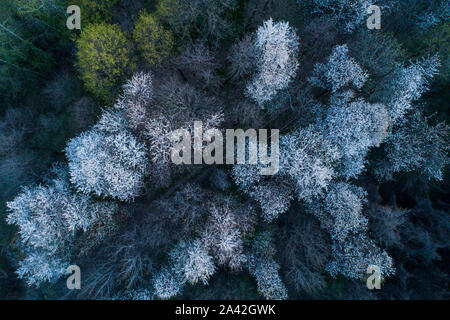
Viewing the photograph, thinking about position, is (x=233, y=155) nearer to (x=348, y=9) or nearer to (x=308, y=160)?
(x=308, y=160)

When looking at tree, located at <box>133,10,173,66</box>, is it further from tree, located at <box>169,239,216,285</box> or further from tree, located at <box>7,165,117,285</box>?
tree, located at <box>169,239,216,285</box>

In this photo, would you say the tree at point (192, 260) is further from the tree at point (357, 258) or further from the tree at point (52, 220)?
the tree at point (357, 258)

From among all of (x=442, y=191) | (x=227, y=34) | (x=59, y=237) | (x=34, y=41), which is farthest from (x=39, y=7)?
(x=442, y=191)

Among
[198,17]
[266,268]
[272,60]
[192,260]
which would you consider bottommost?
[266,268]

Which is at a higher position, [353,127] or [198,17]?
[198,17]

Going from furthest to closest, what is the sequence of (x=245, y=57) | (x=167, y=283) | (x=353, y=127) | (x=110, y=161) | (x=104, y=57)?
(x=167, y=283) < (x=104, y=57) < (x=245, y=57) < (x=353, y=127) < (x=110, y=161)

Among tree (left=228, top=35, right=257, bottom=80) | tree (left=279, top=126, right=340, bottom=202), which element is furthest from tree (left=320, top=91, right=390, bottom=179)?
tree (left=228, top=35, right=257, bottom=80)

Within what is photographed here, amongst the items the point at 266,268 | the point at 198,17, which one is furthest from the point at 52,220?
the point at 198,17
